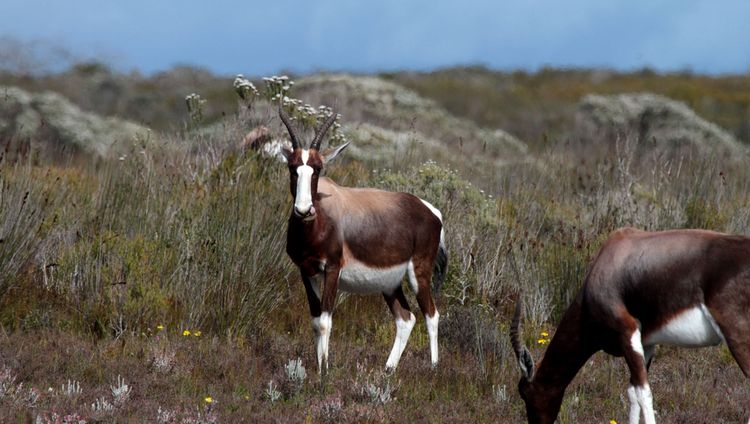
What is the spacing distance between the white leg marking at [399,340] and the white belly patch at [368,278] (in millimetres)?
348

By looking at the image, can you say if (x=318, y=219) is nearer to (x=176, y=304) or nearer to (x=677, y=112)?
(x=176, y=304)

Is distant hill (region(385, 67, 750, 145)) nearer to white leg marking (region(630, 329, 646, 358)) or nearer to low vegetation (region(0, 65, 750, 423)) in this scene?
low vegetation (region(0, 65, 750, 423))

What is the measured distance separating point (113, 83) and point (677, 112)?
31.2 meters

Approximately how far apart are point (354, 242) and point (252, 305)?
1.45 meters

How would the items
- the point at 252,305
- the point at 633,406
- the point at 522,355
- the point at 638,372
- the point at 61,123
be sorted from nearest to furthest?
1. the point at 638,372
2. the point at 633,406
3. the point at 522,355
4. the point at 252,305
5. the point at 61,123

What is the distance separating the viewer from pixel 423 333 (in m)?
10.4

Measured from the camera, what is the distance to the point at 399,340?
30.5 feet

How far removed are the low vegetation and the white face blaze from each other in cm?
126

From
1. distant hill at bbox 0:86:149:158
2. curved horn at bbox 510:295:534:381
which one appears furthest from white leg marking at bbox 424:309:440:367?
distant hill at bbox 0:86:149:158

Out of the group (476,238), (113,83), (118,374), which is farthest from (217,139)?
(113,83)

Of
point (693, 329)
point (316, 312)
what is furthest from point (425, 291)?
point (693, 329)

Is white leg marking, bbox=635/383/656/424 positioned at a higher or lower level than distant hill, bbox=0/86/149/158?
higher

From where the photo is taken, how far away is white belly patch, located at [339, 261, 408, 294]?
8.88 metres

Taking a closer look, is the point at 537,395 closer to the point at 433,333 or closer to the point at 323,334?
the point at 323,334
